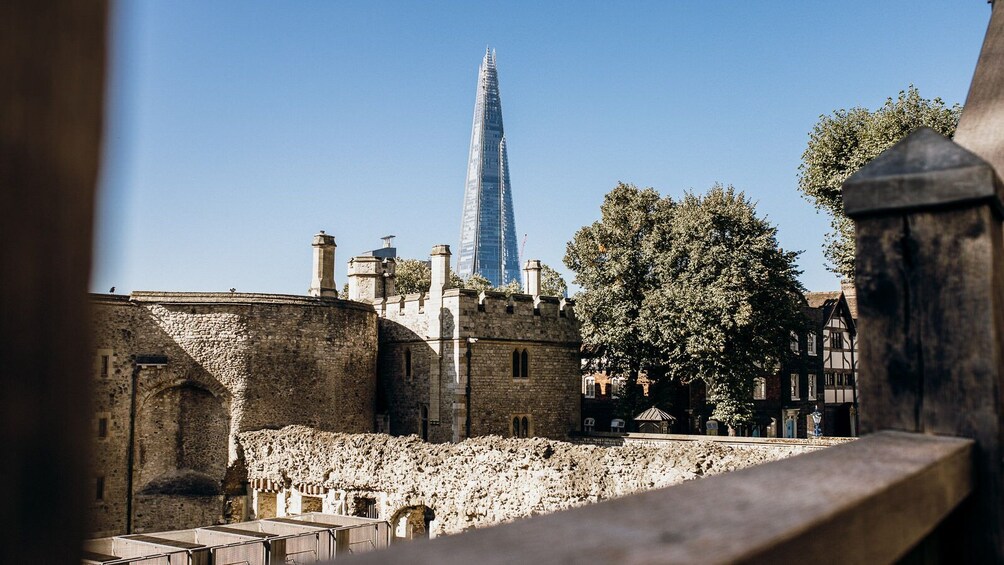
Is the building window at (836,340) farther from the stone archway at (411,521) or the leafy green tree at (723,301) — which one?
the stone archway at (411,521)

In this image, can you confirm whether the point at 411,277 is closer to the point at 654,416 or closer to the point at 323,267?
the point at 323,267

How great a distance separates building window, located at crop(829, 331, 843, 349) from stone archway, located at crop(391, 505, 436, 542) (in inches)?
1021

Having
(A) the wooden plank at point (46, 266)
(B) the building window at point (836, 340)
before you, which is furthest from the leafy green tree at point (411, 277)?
(A) the wooden plank at point (46, 266)

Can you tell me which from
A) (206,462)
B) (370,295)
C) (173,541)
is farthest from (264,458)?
(370,295)

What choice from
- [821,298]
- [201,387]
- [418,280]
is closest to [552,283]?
[418,280]

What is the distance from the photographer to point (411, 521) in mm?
19172

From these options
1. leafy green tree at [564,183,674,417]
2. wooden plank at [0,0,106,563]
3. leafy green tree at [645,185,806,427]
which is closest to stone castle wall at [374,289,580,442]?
leafy green tree at [564,183,674,417]

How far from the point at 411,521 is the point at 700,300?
41.6 feet

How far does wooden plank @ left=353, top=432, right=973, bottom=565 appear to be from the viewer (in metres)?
0.71

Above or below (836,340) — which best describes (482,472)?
below

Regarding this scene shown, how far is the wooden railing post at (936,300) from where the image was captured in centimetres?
179

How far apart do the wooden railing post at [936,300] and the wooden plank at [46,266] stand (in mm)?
1629

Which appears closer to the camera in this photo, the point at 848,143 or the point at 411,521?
the point at 411,521

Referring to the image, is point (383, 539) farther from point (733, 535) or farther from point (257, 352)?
point (733, 535)
